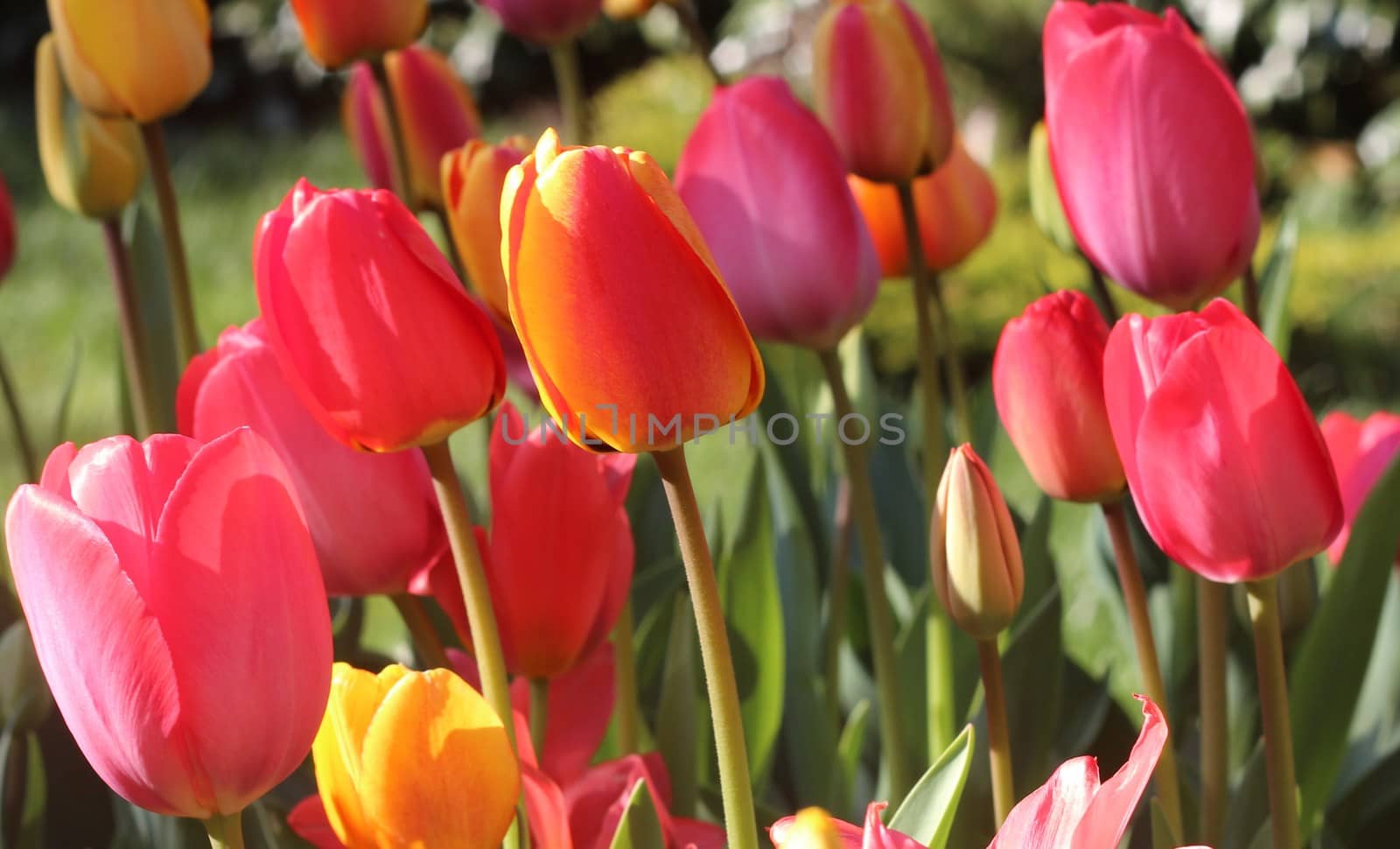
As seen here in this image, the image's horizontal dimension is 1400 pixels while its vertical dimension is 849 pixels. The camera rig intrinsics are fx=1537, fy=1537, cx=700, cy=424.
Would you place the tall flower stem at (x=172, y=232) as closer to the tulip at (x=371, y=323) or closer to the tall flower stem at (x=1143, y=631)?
the tulip at (x=371, y=323)

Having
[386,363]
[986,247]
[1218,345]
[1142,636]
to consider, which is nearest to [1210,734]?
[1142,636]

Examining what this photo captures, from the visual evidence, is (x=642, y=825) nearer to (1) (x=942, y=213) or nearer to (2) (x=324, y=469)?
(2) (x=324, y=469)

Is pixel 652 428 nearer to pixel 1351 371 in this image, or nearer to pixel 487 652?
pixel 487 652

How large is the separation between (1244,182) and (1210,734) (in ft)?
0.73

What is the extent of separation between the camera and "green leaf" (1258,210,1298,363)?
963mm

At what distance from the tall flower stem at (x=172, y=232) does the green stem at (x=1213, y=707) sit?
0.50 meters

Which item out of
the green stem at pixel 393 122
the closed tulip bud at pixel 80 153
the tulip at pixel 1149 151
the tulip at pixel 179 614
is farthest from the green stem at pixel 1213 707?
the closed tulip bud at pixel 80 153

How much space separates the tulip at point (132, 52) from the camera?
27.8 inches

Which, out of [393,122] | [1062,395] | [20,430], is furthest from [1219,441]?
[20,430]

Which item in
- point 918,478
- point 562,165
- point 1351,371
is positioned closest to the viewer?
point 562,165

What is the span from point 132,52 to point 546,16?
284mm

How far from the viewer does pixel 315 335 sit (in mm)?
491

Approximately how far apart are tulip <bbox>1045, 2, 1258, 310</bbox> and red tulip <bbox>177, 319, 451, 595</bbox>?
0.30m

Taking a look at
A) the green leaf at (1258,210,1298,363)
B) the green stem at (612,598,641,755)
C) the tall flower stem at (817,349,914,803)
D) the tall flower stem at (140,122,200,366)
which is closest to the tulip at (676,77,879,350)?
the tall flower stem at (817,349,914,803)
